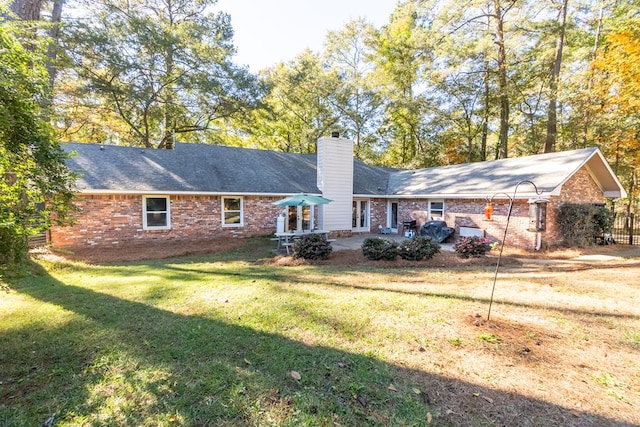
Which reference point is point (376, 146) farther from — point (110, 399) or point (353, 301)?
point (110, 399)

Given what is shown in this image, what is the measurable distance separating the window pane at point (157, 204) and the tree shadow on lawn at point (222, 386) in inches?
338

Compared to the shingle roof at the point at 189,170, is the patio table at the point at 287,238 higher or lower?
A: lower

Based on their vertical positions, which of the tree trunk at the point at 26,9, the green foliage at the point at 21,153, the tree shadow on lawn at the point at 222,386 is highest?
the tree trunk at the point at 26,9

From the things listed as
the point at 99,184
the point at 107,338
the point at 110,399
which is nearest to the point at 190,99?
the point at 99,184

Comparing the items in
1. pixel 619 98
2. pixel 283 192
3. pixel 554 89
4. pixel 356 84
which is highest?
pixel 356 84

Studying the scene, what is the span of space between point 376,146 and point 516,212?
674 inches

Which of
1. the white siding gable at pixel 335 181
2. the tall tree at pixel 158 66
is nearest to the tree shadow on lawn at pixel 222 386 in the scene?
the white siding gable at pixel 335 181

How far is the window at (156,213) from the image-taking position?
11945 millimetres

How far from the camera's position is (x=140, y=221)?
1186cm

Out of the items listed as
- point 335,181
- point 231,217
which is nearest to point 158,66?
point 231,217

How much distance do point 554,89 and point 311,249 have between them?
17709 millimetres

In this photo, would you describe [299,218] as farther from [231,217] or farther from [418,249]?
[418,249]

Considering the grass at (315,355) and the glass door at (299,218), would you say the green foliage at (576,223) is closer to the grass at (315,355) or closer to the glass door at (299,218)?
the grass at (315,355)

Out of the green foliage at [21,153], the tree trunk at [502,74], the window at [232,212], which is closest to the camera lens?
the green foliage at [21,153]
